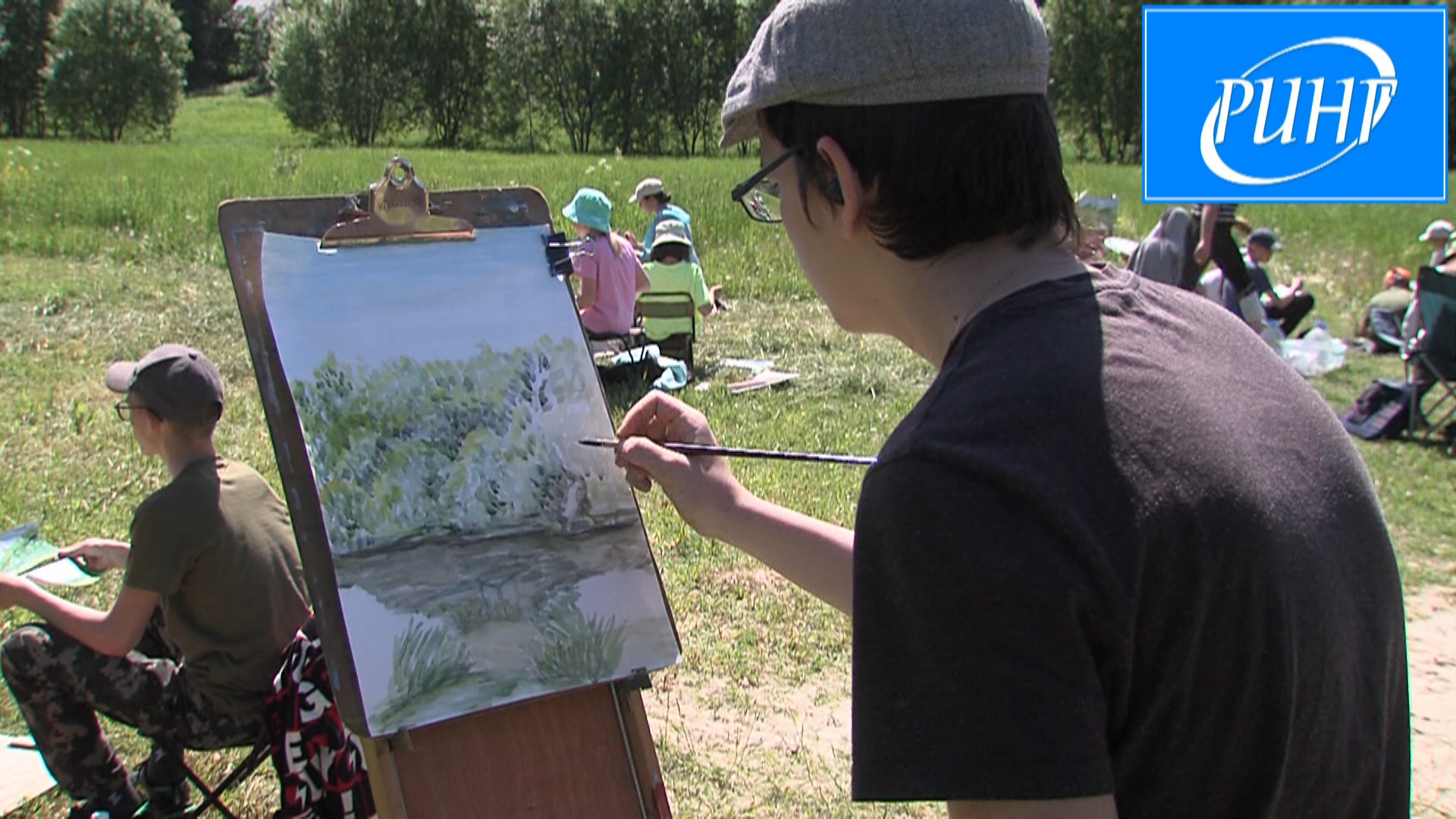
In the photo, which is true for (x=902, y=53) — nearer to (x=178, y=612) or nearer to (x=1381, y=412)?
(x=178, y=612)

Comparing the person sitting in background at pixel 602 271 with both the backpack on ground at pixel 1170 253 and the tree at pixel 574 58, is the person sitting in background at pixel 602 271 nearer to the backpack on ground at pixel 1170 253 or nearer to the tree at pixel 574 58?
the backpack on ground at pixel 1170 253

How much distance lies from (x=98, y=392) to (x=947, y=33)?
22.9ft

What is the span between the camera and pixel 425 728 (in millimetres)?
1964

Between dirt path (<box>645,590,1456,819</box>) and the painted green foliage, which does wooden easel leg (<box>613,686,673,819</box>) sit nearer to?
the painted green foliage

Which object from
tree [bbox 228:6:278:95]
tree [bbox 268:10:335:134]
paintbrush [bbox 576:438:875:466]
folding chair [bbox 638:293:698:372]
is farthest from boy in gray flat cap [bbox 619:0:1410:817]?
tree [bbox 228:6:278:95]

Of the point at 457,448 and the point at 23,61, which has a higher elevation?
the point at 23,61

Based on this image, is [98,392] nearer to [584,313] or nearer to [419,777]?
[584,313]

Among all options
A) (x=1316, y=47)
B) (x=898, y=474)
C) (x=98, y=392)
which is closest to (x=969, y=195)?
(x=898, y=474)

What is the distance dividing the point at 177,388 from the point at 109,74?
4349 cm

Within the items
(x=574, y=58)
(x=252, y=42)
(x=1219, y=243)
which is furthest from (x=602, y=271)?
(x=252, y=42)

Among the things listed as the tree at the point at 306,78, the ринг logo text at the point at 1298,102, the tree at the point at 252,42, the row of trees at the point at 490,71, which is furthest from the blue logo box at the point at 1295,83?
the tree at the point at 252,42

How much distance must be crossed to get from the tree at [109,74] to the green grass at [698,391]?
24567 millimetres

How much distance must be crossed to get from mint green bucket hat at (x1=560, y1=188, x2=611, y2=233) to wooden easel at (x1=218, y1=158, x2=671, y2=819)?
4904 mm

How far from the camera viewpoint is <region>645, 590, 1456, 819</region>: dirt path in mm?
3305
